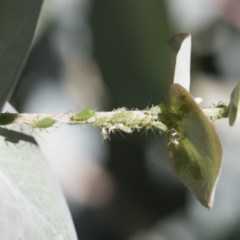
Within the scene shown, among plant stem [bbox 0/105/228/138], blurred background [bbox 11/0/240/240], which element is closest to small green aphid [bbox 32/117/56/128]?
plant stem [bbox 0/105/228/138]

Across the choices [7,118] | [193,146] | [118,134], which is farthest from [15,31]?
[118,134]

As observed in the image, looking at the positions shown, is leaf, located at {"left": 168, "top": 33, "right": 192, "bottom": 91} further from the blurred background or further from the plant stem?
the blurred background

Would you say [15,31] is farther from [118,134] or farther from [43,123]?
[118,134]

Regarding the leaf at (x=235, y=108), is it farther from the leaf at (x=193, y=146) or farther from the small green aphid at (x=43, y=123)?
the small green aphid at (x=43, y=123)

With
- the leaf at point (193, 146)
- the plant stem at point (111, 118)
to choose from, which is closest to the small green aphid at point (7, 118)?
the plant stem at point (111, 118)

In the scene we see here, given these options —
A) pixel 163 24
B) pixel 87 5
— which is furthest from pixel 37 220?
pixel 87 5

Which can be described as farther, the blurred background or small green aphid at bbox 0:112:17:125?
the blurred background

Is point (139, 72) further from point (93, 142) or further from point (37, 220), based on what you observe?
point (37, 220)
